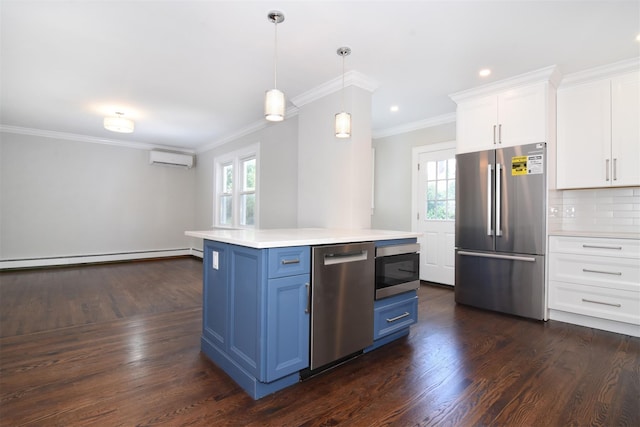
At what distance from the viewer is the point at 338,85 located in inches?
132

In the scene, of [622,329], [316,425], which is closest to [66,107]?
[316,425]

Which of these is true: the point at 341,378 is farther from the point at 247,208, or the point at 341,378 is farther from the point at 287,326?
the point at 247,208

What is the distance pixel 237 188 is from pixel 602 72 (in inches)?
204

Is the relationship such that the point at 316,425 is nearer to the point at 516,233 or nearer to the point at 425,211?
the point at 516,233

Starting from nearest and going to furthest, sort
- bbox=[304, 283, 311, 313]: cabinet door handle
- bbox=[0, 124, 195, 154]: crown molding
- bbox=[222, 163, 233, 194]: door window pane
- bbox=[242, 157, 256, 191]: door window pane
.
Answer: bbox=[304, 283, 311, 313]: cabinet door handle → bbox=[0, 124, 195, 154]: crown molding → bbox=[242, 157, 256, 191]: door window pane → bbox=[222, 163, 233, 194]: door window pane

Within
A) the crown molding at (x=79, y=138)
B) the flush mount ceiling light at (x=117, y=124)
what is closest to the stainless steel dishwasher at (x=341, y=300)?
the flush mount ceiling light at (x=117, y=124)

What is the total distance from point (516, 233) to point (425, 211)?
1564 mm

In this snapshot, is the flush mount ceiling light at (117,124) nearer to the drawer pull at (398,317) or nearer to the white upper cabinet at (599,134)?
the drawer pull at (398,317)

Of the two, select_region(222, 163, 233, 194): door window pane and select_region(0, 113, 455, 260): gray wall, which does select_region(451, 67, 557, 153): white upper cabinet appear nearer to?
select_region(0, 113, 455, 260): gray wall

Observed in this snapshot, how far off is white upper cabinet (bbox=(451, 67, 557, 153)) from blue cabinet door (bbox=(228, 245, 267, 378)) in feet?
9.50

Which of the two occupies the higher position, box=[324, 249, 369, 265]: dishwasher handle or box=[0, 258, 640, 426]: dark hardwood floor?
box=[324, 249, 369, 265]: dishwasher handle

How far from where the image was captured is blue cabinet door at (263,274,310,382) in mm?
1815

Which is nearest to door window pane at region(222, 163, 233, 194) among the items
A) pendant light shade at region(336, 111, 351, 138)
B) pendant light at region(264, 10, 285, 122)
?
pendant light shade at region(336, 111, 351, 138)

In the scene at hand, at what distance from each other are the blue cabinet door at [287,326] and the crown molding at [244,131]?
298 centimetres
